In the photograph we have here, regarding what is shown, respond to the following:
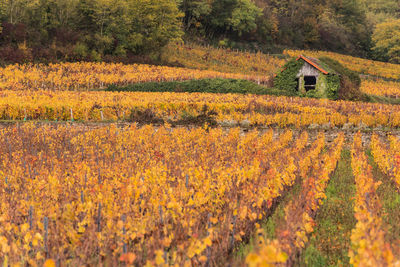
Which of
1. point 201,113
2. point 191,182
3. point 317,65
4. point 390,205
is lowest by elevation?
point 390,205

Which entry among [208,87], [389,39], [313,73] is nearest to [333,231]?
[208,87]

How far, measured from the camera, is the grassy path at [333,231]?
5820mm

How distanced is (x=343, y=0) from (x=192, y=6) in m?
46.3

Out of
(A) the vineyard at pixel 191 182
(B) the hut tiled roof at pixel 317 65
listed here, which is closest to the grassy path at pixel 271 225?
(A) the vineyard at pixel 191 182

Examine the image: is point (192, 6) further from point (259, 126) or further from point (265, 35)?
point (259, 126)

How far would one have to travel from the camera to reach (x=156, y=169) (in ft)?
26.2

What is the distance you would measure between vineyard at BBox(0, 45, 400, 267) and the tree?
6578cm

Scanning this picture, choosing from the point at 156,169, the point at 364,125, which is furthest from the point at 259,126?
the point at 156,169

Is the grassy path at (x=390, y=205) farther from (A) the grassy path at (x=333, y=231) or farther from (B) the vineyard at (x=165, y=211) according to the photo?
(A) the grassy path at (x=333, y=231)

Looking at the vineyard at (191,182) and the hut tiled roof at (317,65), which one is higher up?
the hut tiled roof at (317,65)

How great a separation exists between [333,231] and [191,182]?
3.07 m

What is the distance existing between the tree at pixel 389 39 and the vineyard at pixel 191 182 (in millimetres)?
65778

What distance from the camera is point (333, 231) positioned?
271 inches

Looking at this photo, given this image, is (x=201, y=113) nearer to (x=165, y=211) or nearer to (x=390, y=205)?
(x=390, y=205)
